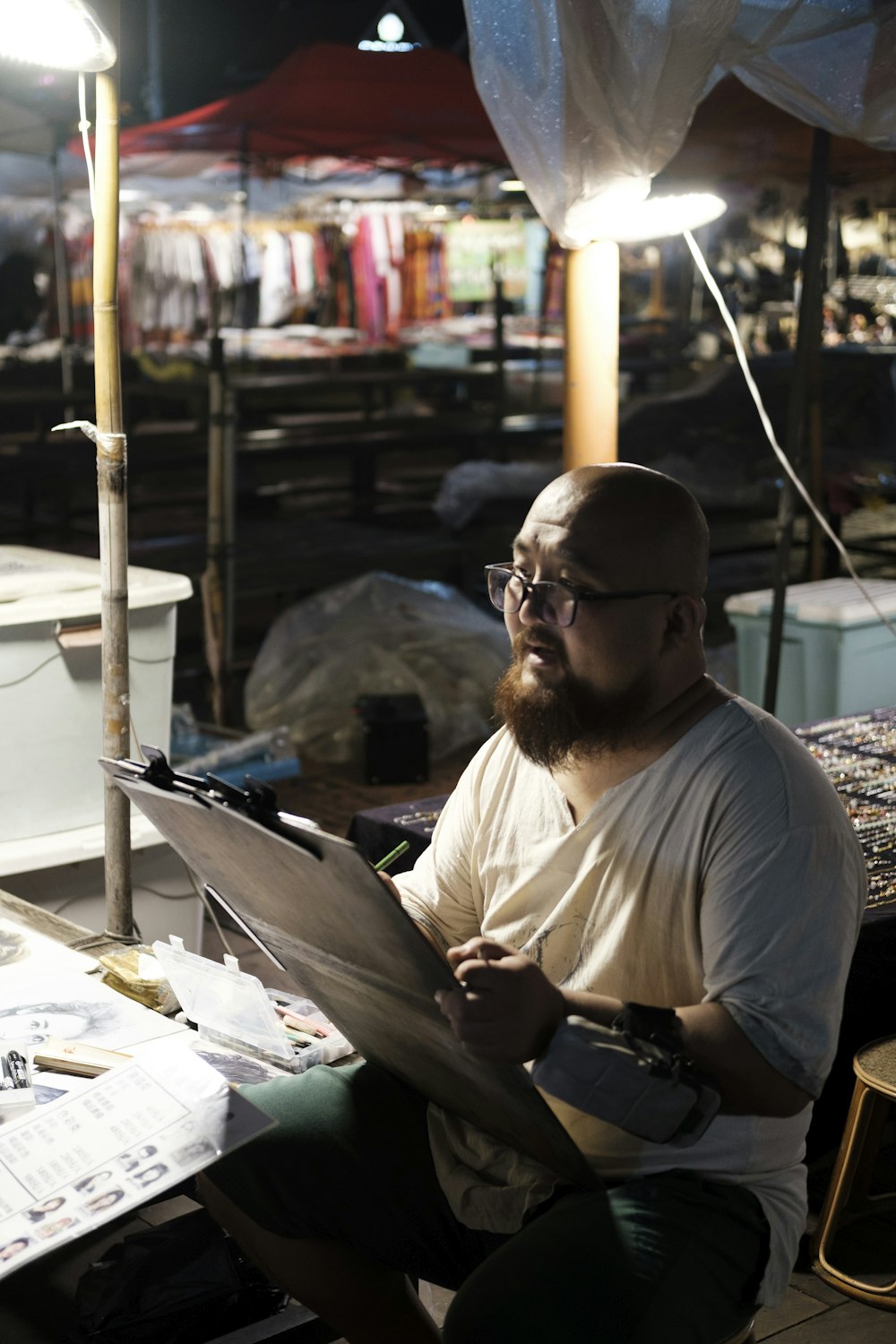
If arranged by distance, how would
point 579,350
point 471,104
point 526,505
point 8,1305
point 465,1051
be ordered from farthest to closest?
point 526,505
point 471,104
point 579,350
point 8,1305
point 465,1051

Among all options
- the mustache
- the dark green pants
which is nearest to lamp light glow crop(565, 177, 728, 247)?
the mustache

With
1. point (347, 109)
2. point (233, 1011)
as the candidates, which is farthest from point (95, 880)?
point (347, 109)

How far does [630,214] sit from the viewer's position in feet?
10.5

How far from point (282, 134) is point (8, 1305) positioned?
778 cm

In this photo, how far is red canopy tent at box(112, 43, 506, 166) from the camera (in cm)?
842

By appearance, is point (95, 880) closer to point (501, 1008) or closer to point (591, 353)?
point (591, 353)

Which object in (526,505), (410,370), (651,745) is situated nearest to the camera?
(651,745)

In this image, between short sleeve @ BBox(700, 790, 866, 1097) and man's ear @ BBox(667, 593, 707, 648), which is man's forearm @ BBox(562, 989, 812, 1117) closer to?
short sleeve @ BBox(700, 790, 866, 1097)

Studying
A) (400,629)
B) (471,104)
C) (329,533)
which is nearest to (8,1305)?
(400,629)

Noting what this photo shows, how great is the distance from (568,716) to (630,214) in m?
1.78

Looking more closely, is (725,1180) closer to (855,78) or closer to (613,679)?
(613,679)

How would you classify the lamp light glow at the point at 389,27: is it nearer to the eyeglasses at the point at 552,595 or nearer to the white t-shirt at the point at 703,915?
the eyeglasses at the point at 552,595

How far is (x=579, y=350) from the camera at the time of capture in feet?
11.3

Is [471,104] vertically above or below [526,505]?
above
